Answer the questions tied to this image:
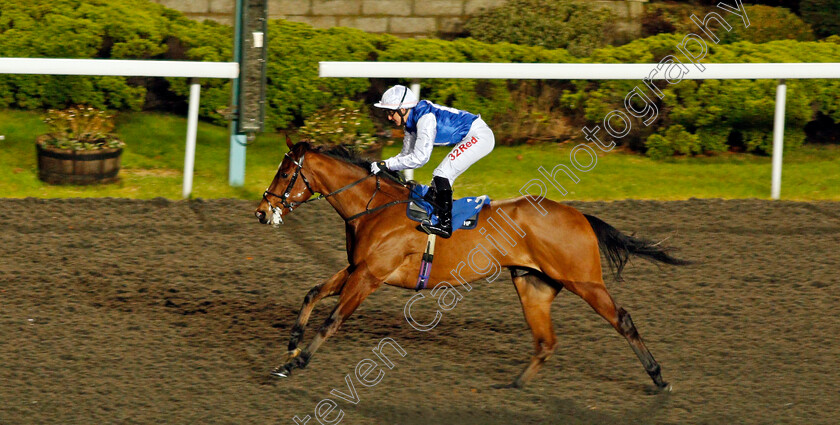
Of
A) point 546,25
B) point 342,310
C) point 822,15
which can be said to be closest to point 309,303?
point 342,310

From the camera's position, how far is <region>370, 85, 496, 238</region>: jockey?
17.4 feet

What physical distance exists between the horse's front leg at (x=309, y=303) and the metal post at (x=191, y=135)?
2.96 meters

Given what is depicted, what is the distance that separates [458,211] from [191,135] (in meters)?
3.35

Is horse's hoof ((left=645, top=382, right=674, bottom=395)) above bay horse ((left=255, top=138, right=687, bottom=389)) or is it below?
below

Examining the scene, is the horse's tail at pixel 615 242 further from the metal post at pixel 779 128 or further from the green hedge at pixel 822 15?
the green hedge at pixel 822 15

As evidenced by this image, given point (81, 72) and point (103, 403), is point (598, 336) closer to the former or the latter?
point (103, 403)

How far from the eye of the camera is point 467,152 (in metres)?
5.49

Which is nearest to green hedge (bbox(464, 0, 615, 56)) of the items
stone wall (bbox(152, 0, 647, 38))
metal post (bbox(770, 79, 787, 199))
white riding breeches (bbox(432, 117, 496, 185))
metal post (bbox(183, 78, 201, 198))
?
stone wall (bbox(152, 0, 647, 38))

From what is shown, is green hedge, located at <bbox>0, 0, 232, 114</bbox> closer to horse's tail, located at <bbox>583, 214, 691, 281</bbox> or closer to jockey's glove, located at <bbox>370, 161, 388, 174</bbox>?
jockey's glove, located at <bbox>370, 161, 388, 174</bbox>

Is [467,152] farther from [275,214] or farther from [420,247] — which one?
[275,214]

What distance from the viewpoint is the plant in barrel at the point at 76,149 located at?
809 cm

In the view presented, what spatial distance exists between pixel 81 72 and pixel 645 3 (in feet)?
21.8

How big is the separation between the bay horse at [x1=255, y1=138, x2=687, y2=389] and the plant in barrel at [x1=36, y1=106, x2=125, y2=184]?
3271mm

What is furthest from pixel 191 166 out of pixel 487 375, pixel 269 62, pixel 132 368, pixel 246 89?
pixel 487 375
